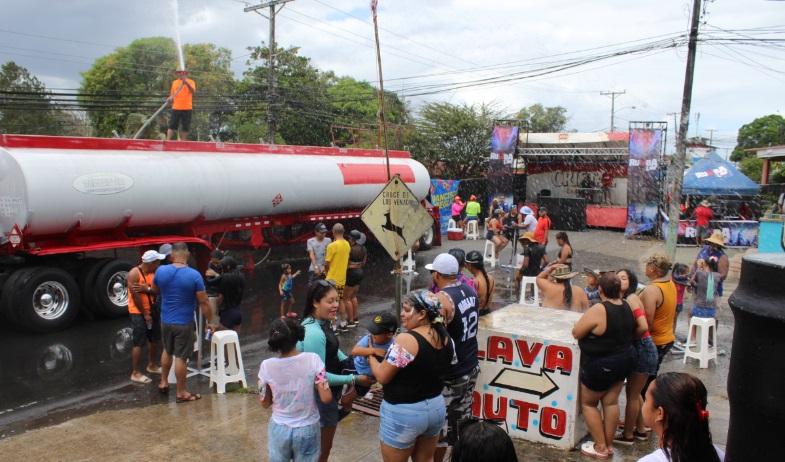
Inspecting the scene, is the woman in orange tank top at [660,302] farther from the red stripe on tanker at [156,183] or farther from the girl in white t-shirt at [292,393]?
the red stripe on tanker at [156,183]

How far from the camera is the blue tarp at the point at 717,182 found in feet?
67.1

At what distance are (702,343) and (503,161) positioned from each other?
666 inches

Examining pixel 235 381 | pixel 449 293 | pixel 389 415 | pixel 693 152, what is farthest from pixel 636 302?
pixel 693 152

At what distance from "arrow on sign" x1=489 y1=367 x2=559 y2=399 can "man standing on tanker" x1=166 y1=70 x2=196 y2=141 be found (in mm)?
9263

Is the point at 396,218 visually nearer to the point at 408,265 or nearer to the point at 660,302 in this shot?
the point at 660,302

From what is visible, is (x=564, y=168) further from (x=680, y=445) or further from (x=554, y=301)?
(x=680, y=445)

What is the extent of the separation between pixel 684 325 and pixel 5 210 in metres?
10.6

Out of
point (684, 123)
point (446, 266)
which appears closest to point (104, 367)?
point (446, 266)

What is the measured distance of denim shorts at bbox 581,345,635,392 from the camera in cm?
464

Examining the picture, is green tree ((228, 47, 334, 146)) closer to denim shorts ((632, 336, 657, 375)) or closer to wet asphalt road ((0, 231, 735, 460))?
wet asphalt road ((0, 231, 735, 460))

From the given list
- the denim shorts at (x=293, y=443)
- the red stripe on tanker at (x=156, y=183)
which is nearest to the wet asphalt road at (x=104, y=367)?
the red stripe on tanker at (x=156, y=183)

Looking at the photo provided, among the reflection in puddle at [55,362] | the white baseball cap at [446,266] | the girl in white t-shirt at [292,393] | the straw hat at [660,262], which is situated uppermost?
the white baseball cap at [446,266]

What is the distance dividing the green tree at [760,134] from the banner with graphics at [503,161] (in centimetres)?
3703

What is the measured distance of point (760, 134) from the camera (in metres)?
57.6
